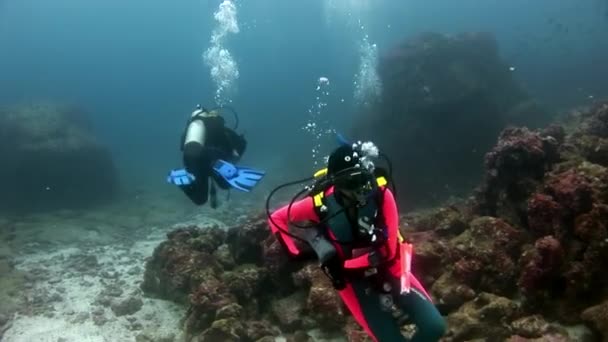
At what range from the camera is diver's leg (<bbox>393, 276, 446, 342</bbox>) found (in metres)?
4.08

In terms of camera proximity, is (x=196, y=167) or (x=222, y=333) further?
(x=196, y=167)

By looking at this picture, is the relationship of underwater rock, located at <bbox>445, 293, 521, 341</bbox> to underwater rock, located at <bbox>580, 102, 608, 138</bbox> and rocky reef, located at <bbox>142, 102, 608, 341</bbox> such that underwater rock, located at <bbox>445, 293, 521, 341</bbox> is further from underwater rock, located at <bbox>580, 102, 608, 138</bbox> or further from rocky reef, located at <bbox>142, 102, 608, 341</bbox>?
underwater rock, located at <bbox>580, 102, 608, 138</bbox>

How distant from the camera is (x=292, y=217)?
446cm

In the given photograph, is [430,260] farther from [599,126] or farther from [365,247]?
[599,126]

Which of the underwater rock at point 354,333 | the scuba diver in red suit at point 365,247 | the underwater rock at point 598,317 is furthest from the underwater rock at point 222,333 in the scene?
the underwater rock at point 598,317

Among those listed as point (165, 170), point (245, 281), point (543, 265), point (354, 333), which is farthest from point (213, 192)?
point (165, 170)

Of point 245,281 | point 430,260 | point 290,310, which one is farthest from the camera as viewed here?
point 245,281

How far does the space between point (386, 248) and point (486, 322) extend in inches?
75.7

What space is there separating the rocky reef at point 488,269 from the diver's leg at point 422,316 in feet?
3.11

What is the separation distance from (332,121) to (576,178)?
4705cm

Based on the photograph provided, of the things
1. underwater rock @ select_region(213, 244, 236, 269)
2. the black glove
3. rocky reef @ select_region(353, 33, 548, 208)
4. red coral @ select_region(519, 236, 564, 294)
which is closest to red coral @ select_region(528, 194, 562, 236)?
red coral @ select_region(519, 236, 564, 294)

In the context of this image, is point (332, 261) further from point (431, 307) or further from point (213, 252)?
point (213, 252)

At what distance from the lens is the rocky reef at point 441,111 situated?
17.1 meters

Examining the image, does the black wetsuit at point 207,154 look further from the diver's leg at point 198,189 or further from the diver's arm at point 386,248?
the diver's arm at point 386,248
